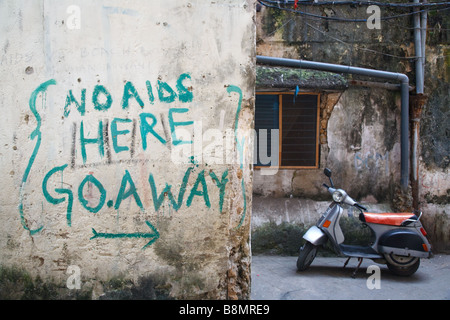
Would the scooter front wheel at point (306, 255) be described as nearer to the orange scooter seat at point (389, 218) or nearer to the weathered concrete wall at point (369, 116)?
the orange scooter seat at point (389, 218)

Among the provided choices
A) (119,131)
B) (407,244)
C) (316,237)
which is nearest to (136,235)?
(119,131)

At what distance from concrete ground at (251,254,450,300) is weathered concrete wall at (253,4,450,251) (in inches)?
44.3

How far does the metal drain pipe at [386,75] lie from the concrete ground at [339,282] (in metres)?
1.54

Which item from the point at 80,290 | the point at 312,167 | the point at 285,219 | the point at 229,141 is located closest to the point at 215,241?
the point at 229,141

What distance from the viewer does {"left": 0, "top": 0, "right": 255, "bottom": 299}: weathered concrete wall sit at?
3.16 m

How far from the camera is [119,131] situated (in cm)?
319

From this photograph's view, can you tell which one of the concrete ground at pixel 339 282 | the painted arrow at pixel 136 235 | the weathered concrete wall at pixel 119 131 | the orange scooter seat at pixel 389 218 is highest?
the weathered concrete wall at pixel 119 131

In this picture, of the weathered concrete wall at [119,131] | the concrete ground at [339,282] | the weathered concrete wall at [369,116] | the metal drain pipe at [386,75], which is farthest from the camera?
the weathered concrete wall at [369,116]

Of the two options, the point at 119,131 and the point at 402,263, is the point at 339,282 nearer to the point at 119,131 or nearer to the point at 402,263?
the point at 402,263

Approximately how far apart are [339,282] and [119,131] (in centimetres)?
316

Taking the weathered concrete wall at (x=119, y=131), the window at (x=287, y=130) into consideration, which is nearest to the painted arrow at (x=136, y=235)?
the weathered concrete wall at (x=119, y=131)

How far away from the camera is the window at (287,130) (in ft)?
21.3

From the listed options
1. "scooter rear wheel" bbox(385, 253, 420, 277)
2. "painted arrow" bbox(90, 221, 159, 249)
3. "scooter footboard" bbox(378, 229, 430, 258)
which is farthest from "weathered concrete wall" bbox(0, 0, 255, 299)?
"scooter rear wheel" bbox(385, 253, 420, 277)

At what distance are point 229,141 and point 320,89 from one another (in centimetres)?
350
